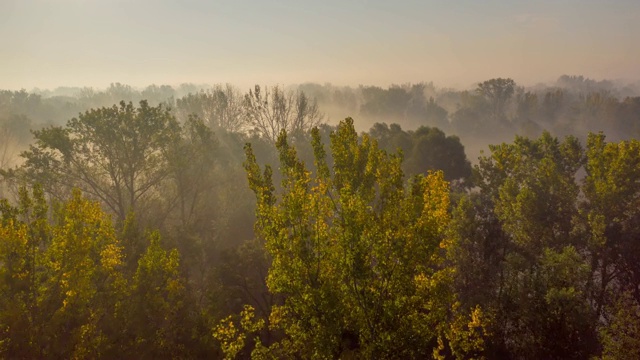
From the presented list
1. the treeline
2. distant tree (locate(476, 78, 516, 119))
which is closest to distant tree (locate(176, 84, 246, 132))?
the treeline

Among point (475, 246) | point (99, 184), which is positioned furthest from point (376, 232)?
point (99, 184)

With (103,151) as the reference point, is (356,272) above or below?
below

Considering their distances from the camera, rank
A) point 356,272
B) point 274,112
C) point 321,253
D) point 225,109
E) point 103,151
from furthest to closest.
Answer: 1. point 225,109
2. point 274,112
3. point 103,151
4. point 321,253
5. point 356,272

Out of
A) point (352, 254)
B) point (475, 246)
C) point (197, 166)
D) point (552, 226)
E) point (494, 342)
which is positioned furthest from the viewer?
point (197, 166)

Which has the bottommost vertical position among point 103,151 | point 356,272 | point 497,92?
point 356,272

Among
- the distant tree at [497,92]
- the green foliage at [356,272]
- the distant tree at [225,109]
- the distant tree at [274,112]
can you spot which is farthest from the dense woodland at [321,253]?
the distant tree at [497,92]

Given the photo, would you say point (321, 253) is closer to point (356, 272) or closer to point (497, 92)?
point (356, 272)

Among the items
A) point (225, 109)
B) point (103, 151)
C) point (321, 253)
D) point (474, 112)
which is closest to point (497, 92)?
point (474, 112)

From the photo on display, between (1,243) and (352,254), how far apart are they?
1361 cm

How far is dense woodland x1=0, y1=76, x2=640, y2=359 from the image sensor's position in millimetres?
12633

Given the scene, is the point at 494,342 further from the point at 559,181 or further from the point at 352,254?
the point at 559,181

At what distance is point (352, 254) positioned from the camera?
38.2 feet

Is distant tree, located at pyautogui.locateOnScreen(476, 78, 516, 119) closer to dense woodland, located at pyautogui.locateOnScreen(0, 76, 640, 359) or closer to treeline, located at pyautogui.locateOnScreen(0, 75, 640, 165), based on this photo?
treeline, located at pyautogui.locateOnScreen(0, 75, 640, 165)

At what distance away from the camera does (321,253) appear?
1341 cm
